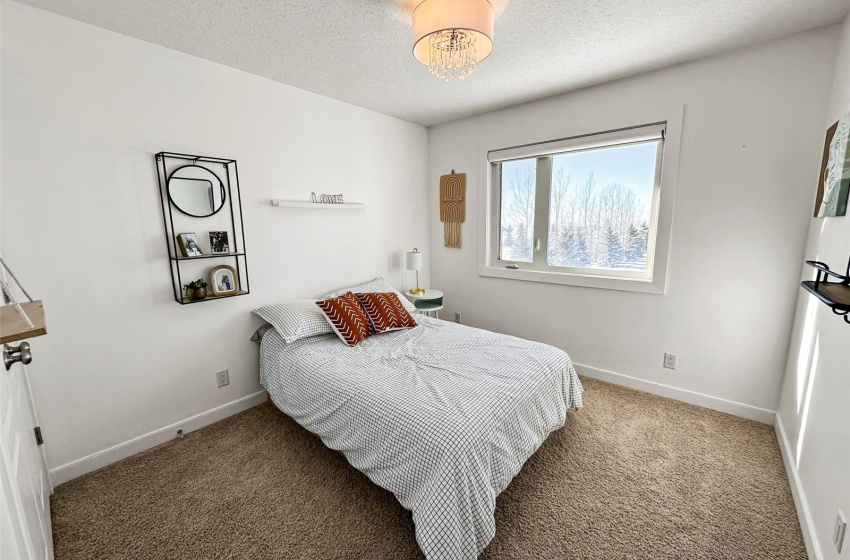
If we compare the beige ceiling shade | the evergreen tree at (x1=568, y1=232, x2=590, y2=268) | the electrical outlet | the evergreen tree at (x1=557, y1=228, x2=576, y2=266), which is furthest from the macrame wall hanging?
the electrical outlet

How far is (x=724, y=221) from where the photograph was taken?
2320mm

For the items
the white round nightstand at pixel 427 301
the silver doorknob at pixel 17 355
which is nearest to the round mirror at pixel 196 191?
the silver doorknob at pixel 17 355

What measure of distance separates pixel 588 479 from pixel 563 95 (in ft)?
9.05

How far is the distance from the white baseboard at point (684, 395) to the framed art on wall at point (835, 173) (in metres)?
1.32

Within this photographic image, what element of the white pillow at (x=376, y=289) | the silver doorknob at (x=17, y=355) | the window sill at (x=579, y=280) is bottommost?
the white pillow at (x=376, y=289)

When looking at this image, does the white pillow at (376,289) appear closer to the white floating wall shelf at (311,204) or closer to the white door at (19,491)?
the white floating wall shelf at (311,204)

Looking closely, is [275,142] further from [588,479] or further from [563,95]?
[588,479]

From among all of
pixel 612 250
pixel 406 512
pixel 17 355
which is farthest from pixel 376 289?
pixel 17 355

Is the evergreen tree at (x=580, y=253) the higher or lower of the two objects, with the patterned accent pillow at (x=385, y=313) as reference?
higher

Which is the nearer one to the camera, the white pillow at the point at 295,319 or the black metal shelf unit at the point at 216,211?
the black metal shelf unit at the point at 216,211

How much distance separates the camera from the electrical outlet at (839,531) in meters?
1.21

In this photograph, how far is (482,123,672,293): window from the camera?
267 centimetres

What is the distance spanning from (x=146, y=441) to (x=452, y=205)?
122 inches

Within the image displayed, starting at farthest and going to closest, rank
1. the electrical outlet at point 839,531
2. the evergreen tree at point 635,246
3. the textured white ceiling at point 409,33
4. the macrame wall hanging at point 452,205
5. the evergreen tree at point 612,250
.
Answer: the macrame wall hanging at point 452,205 < the evergreen tree at point 612,250 < the evergreen tree at point 635,246 < the textured white ceiling at point 409,33 < the electrical outlet at point 839,531
